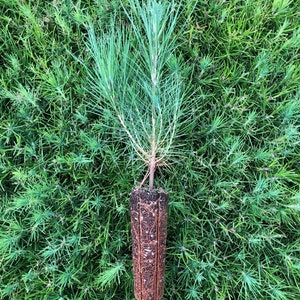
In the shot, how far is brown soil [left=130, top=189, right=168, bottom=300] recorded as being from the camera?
3.67 ft

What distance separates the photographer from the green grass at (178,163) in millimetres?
1306

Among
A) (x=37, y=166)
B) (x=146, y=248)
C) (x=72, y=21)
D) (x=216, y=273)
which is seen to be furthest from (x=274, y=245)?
(x=72, y=21)

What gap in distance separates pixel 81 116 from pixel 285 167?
2.70 ft

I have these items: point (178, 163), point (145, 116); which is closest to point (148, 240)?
point (178, 163)

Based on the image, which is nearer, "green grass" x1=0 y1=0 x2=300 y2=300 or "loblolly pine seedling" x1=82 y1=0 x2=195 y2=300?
"loblolly pine seedling" x1=82 y1=0 x2=195 y2=300

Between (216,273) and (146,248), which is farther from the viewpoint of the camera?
(216,273)

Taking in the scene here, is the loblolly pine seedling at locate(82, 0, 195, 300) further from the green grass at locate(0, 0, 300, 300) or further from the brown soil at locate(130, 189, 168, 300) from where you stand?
the green grass at locate(0, 0, 300, 300)

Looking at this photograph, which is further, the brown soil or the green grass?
the green grass

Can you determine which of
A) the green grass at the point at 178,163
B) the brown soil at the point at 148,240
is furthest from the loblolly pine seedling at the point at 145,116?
the green grass at the point at 178,163

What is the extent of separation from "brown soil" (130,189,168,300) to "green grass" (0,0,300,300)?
12cm

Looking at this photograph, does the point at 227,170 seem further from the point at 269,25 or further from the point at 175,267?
the point at 269,25

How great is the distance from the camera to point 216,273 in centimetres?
132

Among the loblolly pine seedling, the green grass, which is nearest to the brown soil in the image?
the loblolly pine seedling

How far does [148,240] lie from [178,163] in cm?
32
